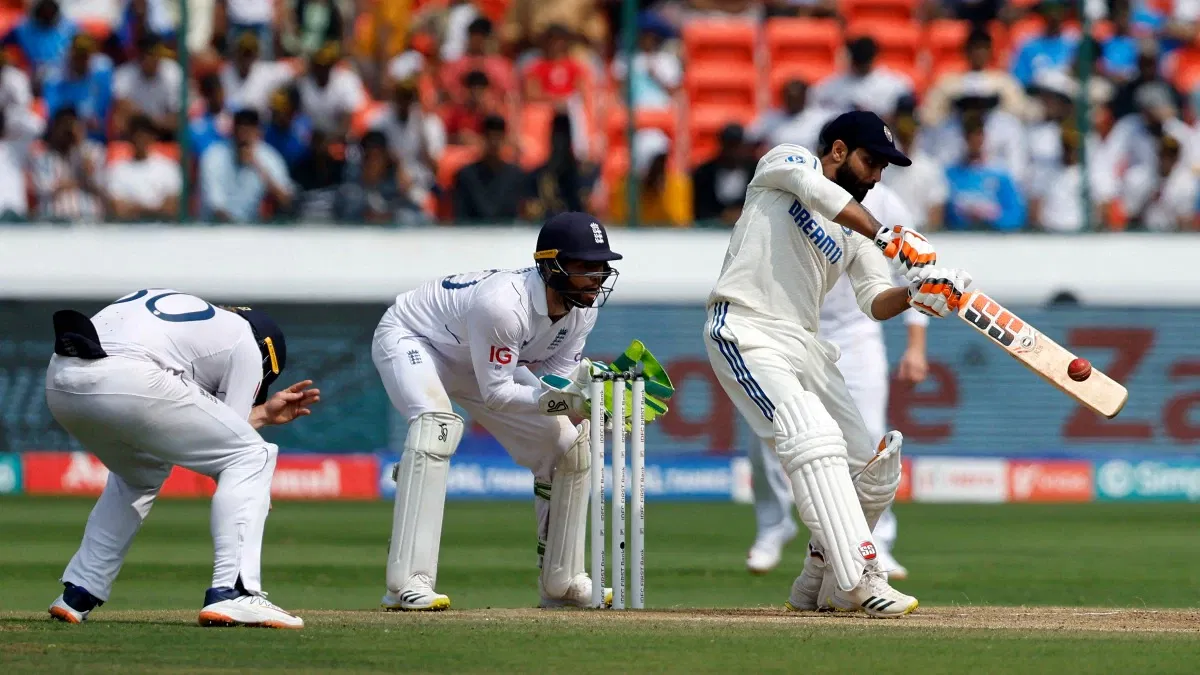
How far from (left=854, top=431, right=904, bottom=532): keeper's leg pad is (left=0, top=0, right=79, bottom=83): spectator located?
1103cm

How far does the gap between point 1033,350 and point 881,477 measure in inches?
30.9

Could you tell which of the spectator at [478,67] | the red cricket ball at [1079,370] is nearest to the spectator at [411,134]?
the spectator at [478,67]

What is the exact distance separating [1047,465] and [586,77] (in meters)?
5.27

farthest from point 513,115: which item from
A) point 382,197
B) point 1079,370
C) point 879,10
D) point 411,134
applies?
point 1079,370

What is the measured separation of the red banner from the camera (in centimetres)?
1531

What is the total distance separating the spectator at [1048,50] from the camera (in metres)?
17.0

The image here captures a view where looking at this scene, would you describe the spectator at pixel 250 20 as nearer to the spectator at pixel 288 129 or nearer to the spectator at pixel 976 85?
the spectator at pixel 288 129

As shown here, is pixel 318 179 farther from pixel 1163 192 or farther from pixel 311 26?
pixel 1163 192

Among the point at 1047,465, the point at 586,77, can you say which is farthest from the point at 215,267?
the point at 1047,465

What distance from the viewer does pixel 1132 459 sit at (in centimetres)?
1570

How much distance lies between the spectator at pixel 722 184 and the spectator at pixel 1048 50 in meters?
2.82

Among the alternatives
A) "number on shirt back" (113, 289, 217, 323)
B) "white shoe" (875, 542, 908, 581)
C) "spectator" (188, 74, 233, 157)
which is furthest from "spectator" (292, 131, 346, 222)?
"number on shirt back" (113, 289, 217, 323)

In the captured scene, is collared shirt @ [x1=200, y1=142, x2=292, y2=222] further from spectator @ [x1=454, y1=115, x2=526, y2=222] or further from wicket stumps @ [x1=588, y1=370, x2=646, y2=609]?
wicket stumps @ [x1=588, y1=370, x2=646, y2=609]

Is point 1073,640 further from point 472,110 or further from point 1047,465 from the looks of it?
point 472,110
